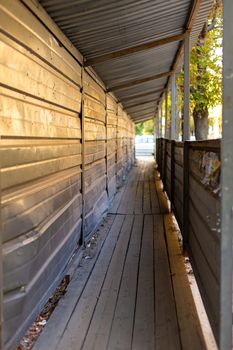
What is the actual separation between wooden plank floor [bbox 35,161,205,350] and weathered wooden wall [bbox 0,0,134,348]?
255 mm

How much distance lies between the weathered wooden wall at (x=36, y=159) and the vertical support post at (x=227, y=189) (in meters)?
1.11

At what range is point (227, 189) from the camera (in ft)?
6.51

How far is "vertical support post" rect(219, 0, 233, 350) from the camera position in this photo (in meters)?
1.96

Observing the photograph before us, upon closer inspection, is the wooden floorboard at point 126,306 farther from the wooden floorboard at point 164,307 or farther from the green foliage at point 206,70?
the green foliage at point 206,70

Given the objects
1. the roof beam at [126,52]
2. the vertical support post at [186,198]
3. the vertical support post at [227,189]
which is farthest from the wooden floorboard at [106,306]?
the roof beam at [126,52]

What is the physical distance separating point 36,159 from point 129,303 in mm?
1360

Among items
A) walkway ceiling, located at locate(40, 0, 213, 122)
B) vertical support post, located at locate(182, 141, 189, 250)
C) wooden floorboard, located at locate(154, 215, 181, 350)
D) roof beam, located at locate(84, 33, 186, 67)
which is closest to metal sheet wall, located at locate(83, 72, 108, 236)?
roof beam, located at locate(84, 33, 186, 67)

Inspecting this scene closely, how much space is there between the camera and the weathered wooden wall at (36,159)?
235 cm

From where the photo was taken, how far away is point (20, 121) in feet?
8.45

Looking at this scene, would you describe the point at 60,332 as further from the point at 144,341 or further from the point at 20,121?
the point at 20,121

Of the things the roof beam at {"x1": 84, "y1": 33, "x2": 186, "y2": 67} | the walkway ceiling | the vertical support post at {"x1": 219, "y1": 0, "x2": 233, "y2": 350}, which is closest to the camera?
the vertical support post at {"x1": 219, "y1": 0, "x2": 233, "y2": 350}

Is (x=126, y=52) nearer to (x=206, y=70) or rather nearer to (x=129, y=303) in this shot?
(x=129, y=303)

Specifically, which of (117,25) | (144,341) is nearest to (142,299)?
(144,341)

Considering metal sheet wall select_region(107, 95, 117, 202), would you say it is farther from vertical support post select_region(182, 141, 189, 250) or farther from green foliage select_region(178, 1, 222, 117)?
green foliage select_region(178, 1, 222, 117)
